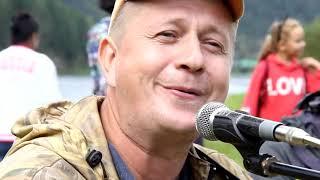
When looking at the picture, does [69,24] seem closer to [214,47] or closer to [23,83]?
[23,83]

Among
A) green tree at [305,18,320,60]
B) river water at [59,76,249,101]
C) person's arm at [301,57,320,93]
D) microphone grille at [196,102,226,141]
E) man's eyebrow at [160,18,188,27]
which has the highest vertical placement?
man's eyebrow at [160,18,188,27]

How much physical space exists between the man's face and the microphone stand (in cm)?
24

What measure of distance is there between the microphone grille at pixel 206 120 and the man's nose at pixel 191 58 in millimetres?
158

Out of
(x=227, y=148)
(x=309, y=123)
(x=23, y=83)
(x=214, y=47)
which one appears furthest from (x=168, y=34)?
(x=227, y=148)

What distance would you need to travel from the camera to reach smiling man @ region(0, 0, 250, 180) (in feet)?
6.74

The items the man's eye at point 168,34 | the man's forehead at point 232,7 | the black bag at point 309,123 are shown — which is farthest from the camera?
the black bag at point 309,123

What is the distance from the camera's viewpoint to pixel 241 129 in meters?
1.83

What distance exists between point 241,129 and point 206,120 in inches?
4.6

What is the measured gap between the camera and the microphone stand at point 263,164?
5.99 ft

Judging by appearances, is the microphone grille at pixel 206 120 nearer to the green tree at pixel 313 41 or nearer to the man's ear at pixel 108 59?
the man's ear at pixel 108 59

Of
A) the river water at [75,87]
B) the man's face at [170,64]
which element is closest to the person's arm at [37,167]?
the man's face at [170,64]

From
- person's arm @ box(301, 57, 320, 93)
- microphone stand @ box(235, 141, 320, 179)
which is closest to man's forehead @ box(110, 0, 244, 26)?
microphone stand @ box(235, 141, 320, 179)

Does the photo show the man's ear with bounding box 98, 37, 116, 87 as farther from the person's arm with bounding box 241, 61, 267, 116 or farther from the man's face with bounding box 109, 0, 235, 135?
the person's arm with bounding box 241, 61, 267, 116

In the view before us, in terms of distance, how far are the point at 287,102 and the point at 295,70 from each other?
0.29 meters
